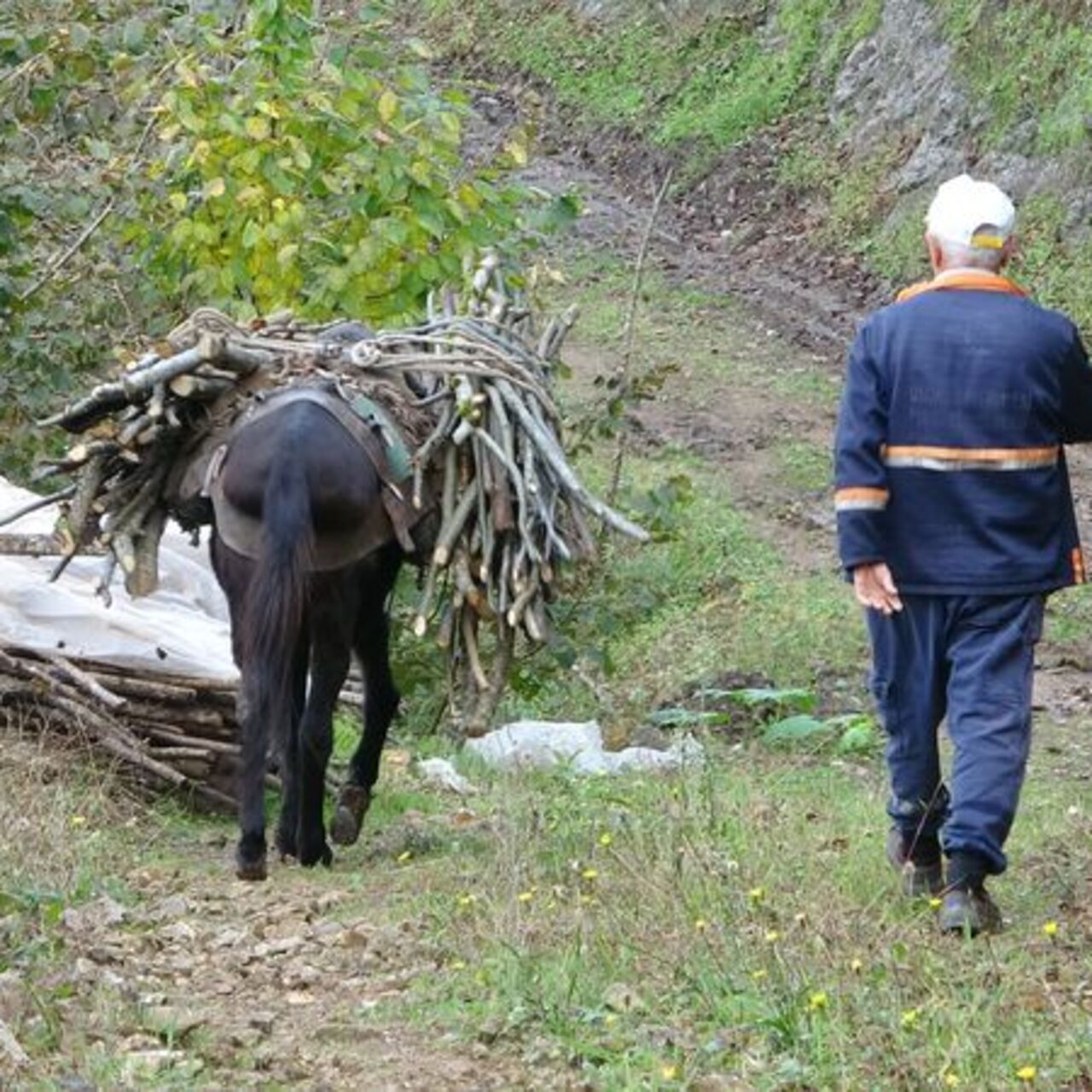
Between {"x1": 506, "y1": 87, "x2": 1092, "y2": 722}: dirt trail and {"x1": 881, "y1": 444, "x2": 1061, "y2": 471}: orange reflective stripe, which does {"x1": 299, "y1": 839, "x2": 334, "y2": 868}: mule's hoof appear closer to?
{"x1": 881, "y1": 444, "x2": 1061, "y2": 471}: orange reflective stripe

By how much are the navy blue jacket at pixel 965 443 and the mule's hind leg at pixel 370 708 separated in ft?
7.44

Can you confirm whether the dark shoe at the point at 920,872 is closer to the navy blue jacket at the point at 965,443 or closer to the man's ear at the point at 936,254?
the navy blue jacket at the point at 965,443

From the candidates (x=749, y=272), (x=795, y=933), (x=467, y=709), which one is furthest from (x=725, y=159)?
(x=795, y=933)

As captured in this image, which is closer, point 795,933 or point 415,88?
→ point 795,933

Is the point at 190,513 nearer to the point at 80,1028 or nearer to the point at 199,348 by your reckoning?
the point at 199,348

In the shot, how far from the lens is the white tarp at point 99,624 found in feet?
30.4

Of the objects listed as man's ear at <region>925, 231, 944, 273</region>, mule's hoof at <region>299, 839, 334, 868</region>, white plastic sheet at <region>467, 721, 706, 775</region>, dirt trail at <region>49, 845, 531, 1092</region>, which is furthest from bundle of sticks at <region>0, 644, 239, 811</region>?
man's ear at <region>925, 231, 944, 273</region>

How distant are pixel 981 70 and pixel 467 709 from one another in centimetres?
A: 1339

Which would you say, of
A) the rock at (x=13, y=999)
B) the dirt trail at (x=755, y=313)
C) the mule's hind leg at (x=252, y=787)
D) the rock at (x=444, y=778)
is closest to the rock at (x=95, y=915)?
the mule's hind leg at (x=252, y=787)

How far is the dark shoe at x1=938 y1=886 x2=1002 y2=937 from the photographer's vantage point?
6570 mm

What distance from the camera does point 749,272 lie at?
70.4 ft

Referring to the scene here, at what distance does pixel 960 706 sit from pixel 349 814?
268 centimetres

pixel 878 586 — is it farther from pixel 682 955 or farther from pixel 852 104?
pixel 852 104

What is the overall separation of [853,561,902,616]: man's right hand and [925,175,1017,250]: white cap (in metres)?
0.86
